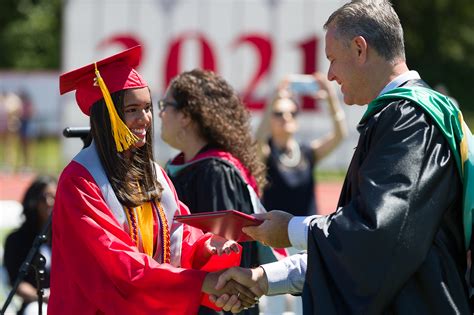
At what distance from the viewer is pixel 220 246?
4.21 metres

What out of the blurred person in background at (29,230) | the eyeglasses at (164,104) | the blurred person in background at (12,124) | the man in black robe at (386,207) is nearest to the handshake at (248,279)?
the man in black robe at (386,207)

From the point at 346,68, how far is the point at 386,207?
56cm

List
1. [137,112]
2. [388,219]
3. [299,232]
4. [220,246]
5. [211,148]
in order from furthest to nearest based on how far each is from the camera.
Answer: [211,148] < [220,246] < [137,112] < [299,232] < [388,219]

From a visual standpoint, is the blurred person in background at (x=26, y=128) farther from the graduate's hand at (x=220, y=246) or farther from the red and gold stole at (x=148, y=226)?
the red and gold stole at (x=148, y=226)

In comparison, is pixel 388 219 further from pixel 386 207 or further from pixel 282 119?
pixel 282 119

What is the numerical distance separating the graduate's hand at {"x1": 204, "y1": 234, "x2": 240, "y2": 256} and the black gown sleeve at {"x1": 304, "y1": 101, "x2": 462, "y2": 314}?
2.48 feet

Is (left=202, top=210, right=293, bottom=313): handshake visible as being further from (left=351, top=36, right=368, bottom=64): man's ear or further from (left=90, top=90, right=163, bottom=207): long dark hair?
(left=351, top=36, right=368, bottom=64): man's ear

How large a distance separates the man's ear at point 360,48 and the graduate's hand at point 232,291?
1.02 metres

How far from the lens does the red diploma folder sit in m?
3.77

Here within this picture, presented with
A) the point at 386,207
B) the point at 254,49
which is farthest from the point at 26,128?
the point at 386,207

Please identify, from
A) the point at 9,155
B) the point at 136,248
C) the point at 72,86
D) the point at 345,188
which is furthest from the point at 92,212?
the point at 9,155

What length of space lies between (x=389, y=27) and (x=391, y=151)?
1.51 ft

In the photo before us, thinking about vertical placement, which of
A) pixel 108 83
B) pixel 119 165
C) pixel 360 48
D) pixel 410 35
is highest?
pixel 410 35

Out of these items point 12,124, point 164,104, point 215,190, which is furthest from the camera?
point 12,124
